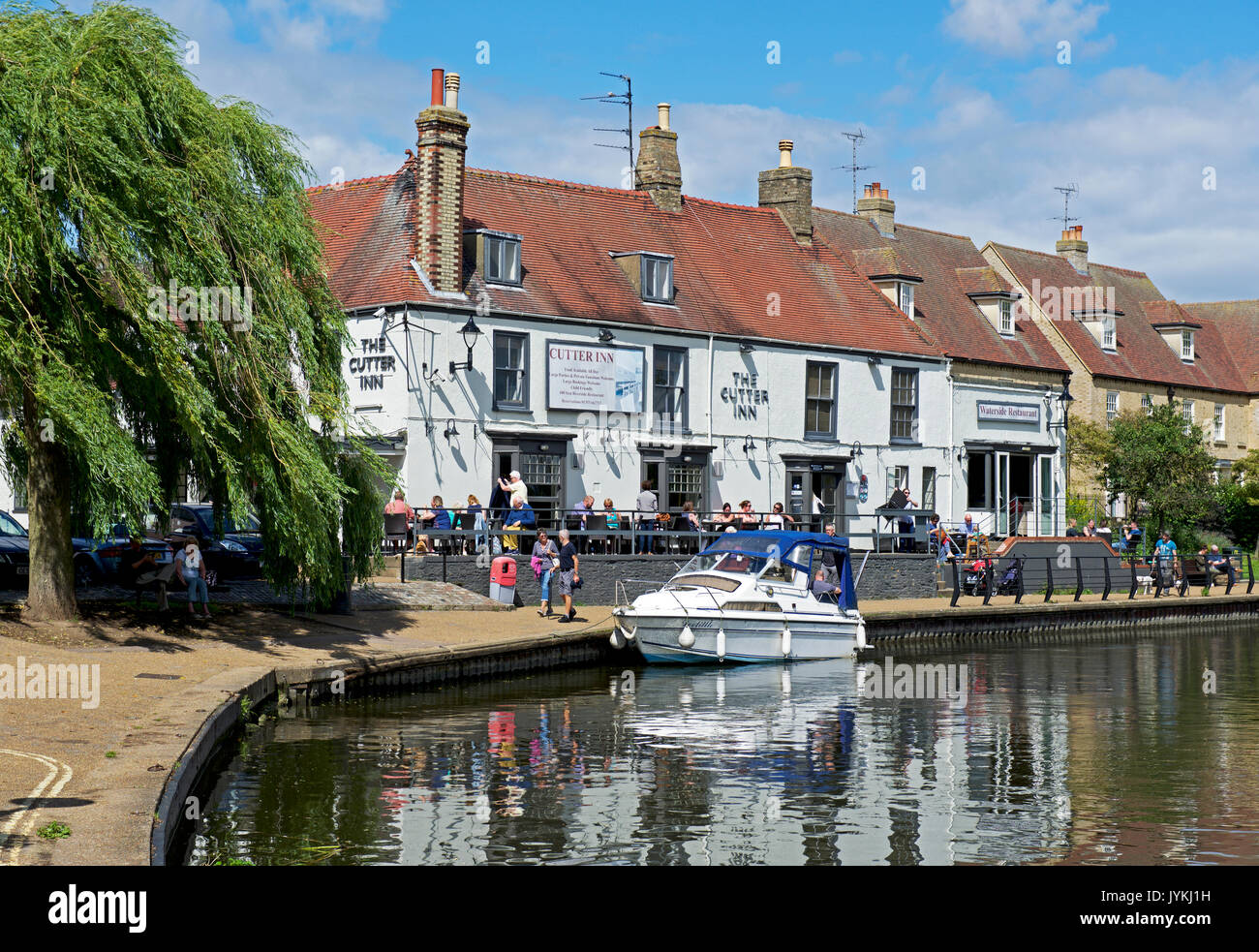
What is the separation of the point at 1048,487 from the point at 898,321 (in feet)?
26.1

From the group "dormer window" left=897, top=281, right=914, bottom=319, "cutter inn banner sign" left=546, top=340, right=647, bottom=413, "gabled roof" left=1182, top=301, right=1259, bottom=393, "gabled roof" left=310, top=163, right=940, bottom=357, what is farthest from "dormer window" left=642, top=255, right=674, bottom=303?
"gabled roof" left=1182, top=301, right=1259, bottom=393

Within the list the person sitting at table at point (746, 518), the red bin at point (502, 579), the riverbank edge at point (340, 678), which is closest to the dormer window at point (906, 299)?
the person sitting at table at point (746, 518)

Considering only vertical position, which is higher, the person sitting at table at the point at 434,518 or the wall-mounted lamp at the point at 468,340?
the wall-mounted lamp at the point at 468,340

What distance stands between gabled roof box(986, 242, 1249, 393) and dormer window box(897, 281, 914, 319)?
30.0 ft

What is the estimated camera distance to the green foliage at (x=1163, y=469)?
45.6m

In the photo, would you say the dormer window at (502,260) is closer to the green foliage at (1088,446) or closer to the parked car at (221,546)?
the parked car at (221,546)

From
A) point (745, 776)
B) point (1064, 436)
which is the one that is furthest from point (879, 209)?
point (745, 776)

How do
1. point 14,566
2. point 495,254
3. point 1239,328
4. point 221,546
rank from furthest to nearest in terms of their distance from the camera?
point 1239,328, point 495,254, point 221,546, point 14,566

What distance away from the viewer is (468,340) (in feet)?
106

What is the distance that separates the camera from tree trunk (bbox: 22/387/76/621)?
19.7 metres

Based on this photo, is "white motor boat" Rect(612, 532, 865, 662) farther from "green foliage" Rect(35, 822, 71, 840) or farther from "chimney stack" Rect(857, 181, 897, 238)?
"chimney stack" Rect(857, 181, 897, 238)

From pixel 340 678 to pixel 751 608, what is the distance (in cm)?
839

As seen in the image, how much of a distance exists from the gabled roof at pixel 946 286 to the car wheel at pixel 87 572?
84.9ft

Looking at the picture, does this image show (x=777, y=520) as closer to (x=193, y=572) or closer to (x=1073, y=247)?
(x=193, y=572)
